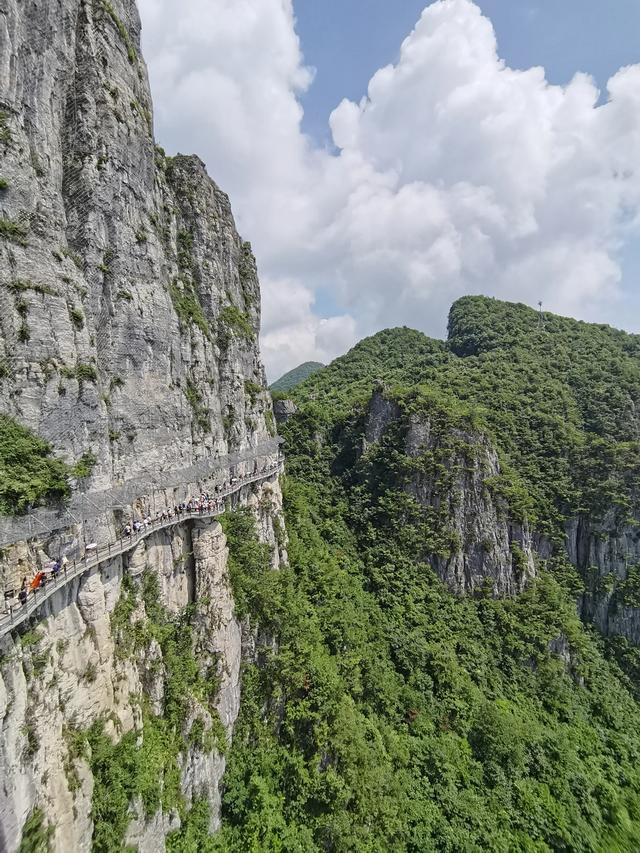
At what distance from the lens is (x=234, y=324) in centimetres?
3675

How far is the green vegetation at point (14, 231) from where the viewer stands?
17375 mm

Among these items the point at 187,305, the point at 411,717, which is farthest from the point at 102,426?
the point at 411,717

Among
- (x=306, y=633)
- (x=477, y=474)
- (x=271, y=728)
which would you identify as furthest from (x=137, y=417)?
(x=477, y=474)

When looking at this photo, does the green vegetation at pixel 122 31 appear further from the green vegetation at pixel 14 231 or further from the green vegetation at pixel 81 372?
the green vegetation at pixel 81 372

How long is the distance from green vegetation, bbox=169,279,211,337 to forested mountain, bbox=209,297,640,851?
17197 mm

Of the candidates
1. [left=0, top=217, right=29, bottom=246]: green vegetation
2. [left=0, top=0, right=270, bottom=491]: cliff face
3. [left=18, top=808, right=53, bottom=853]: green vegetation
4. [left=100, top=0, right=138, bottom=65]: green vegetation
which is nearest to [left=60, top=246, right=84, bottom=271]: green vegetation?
[left=0, top=0, right=270, bottom=491]: cliff face

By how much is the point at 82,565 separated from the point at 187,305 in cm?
2152

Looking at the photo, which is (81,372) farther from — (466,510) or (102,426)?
(466,510)

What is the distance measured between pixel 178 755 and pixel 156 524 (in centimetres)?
1237

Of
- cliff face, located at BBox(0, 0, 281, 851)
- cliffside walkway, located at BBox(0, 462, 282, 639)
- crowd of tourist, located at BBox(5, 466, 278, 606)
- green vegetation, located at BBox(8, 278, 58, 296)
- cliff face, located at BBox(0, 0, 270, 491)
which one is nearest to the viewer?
cliffside walkway, located at BBox(0, 462, 282, 639)

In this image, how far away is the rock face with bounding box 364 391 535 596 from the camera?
4394cm

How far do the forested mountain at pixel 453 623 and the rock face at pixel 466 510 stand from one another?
0.74 feet

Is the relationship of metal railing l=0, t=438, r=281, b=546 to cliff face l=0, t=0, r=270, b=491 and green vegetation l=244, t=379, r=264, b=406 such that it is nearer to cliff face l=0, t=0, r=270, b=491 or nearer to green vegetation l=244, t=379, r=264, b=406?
cliff face l=0, t=0, r=270, b=491

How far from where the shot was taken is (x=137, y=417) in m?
24.0
